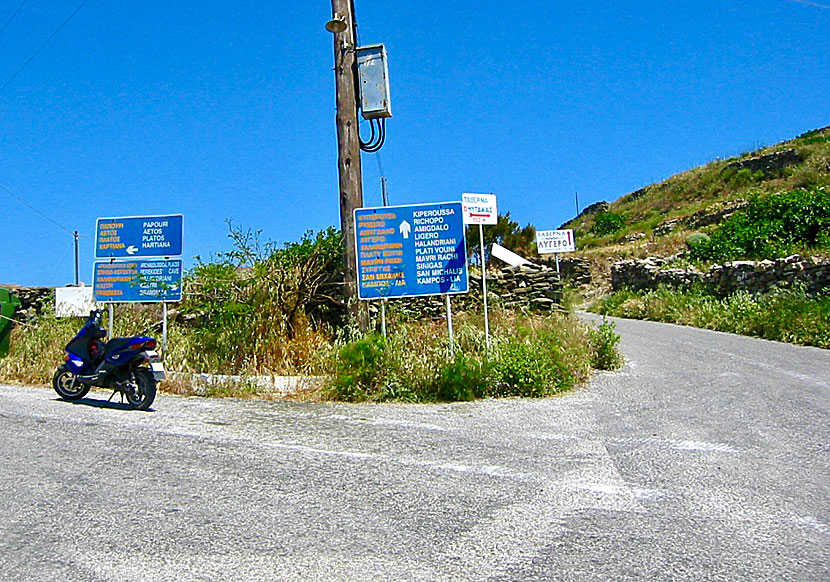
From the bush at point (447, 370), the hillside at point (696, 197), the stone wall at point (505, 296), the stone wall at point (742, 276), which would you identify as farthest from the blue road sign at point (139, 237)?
the hillside at point (696, 197)

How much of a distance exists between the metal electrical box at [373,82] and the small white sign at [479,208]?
2.20 m

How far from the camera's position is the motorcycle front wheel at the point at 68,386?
880 cm

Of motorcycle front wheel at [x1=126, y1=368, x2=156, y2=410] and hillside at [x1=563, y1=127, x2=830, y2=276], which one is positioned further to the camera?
hillside at [x1=563, y1=127, x2=830, y2=276]

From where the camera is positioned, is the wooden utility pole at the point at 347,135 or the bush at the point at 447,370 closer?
the bush at the point at 447,370

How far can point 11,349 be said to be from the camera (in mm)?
12477

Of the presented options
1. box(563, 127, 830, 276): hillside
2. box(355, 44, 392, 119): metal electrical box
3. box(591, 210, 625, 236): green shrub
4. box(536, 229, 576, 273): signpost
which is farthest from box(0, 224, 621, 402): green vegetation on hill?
box(591, 210, 625, 236): green shrub

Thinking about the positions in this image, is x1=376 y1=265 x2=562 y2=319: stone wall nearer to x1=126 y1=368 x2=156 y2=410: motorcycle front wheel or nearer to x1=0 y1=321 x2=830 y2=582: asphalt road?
x1=0 y1=321 x2=830 y2=582: asphalt road

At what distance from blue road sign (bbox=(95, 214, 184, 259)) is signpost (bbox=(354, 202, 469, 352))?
3.05m

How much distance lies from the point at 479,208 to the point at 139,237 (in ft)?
17.4

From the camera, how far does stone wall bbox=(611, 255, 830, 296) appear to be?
52.4 ft

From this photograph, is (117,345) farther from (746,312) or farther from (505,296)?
(746,312)

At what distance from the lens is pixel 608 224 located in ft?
165

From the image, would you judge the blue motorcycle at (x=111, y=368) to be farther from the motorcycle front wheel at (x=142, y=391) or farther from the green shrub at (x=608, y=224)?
the green shrub at (x=608, y=224)

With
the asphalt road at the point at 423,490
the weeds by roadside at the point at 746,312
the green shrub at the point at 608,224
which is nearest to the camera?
the asphalt road at the point at 423,490
